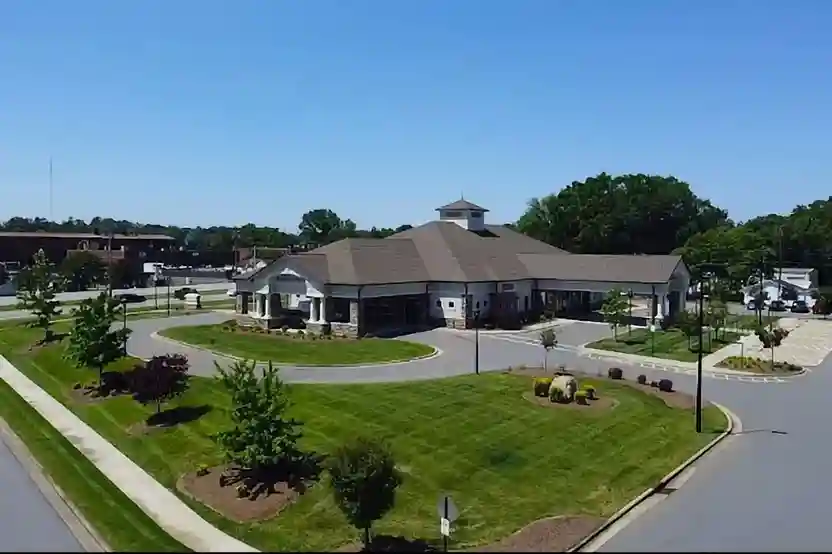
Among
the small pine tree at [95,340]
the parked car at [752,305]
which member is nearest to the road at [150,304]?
the small pine tree at [95,340]

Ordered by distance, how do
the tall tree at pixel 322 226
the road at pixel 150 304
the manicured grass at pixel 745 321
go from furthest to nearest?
1. the tall tree at pixel 322 226
2. the road at pixel 150 304
3. the manicured grass at pixel 745 321

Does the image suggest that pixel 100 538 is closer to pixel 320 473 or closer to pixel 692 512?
pixel 320 473

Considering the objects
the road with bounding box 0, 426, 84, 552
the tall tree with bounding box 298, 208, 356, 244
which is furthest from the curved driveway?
the tall tree with bounding box 298, 208, 356, 244

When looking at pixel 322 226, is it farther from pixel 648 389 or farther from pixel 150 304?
pixel 648 389

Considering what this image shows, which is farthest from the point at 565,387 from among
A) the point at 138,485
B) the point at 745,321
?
the point at 745,321

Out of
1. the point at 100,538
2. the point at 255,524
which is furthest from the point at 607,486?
the point at 100,538

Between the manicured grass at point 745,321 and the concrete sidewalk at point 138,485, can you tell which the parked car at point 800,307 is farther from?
the concrete sidewalk at point 138,485
